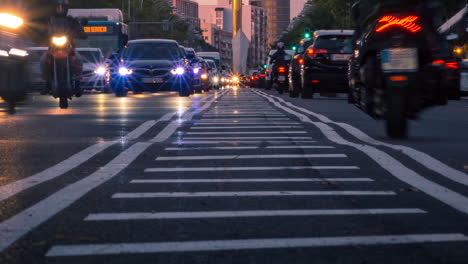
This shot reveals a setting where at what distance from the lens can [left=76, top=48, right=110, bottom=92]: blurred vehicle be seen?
35.9m

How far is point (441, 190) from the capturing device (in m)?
6.23

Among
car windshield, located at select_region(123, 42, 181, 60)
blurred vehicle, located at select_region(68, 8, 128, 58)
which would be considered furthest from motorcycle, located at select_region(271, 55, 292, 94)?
blurred vehicle, located at select_region(68, 8, 128, 58)

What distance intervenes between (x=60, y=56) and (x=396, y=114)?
8605mm

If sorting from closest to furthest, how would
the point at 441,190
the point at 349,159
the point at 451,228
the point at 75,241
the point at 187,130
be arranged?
the point at 75,241 → the point at 451,228 → the point at 441,190 → the point at 349,159 → the point at 187,130

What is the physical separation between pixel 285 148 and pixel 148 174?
7.96ft

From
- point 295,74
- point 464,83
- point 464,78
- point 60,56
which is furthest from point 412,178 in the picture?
point 464,83

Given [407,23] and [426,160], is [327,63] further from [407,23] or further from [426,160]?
[426,160]

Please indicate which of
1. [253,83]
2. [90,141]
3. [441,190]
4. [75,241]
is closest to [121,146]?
[90,141]

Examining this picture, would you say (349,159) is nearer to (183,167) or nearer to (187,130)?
(183,167)

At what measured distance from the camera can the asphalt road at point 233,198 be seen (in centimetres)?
432

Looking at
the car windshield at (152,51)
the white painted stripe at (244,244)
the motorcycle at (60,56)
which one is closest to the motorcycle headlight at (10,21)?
the motorcycle at (60,56)

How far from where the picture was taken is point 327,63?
2142 cm

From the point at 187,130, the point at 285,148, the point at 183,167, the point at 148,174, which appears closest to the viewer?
the point at 148,174

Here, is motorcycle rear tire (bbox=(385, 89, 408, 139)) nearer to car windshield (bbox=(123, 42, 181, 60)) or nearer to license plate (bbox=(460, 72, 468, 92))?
car windshield (bbox=(123, 42, 181, 60))
